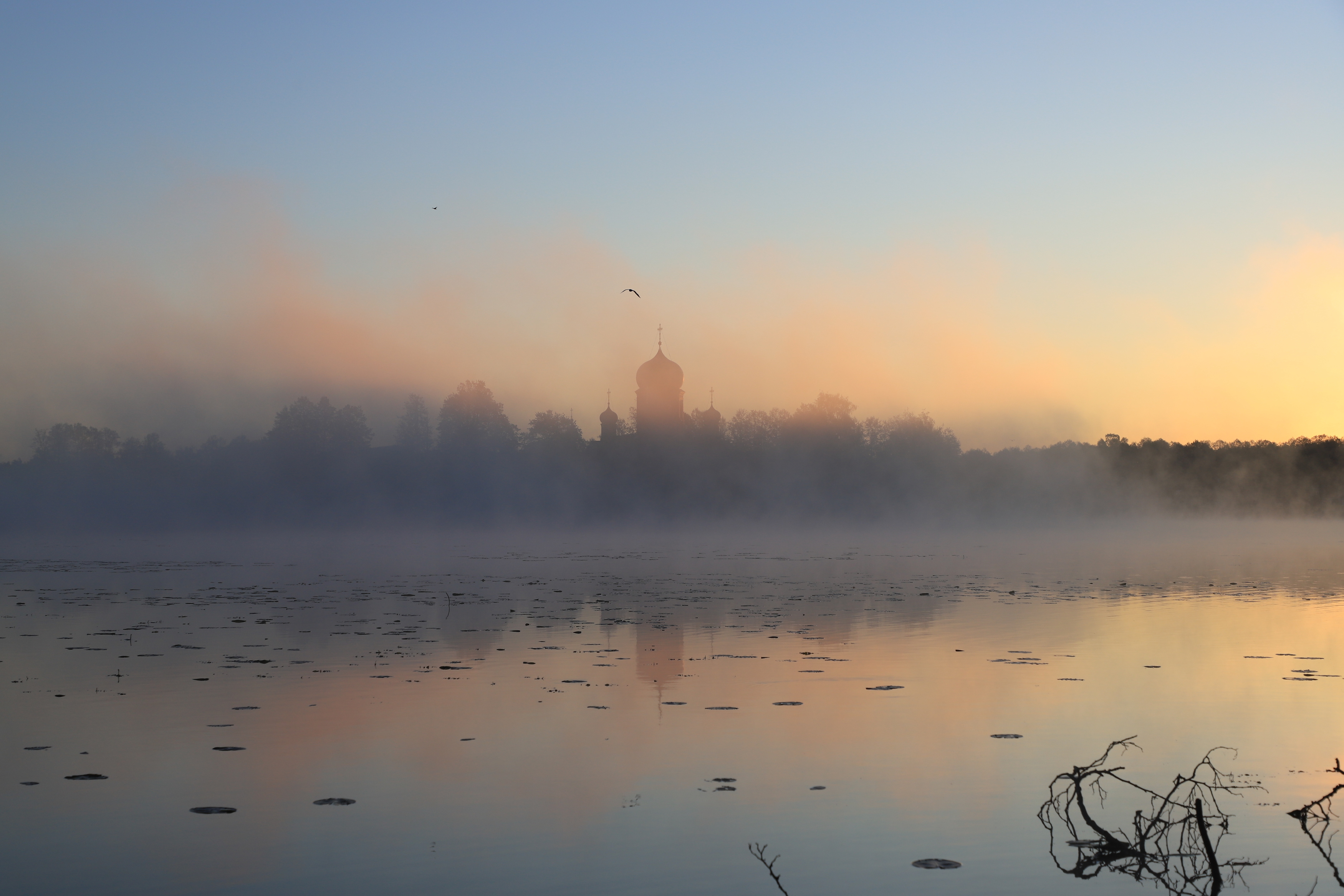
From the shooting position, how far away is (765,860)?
718 centimetres

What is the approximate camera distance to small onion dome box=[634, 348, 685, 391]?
149 m

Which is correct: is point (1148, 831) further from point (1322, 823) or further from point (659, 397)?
point (659, 397)

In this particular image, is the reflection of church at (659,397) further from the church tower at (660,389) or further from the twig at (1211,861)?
the twig at (1211,861)

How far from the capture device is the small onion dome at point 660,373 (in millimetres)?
149000

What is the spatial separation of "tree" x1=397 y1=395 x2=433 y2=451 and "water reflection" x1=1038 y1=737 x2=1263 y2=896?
110678mm

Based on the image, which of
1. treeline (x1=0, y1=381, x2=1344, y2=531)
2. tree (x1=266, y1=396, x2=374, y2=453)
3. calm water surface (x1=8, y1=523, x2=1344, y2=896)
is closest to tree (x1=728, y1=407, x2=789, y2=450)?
treeline (x1=0, y1=381, x2=1344, y2=531)

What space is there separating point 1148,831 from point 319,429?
11020 centimetres

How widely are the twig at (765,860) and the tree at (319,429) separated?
108789 millimetres

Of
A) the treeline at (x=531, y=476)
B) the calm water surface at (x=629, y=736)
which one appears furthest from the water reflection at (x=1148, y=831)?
the treeline at (x=531, y=476)

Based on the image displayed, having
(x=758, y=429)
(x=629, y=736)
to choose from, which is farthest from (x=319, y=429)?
(x=629, y=736)

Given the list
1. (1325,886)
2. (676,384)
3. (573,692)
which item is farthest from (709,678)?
(676,384)

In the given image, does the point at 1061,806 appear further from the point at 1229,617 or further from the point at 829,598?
the point at 829,598

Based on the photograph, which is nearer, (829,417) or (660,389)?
(829,417)

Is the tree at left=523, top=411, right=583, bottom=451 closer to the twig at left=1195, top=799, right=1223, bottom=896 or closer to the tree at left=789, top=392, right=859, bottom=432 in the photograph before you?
the tree at left=789, top=392, right=859, bottom=432
